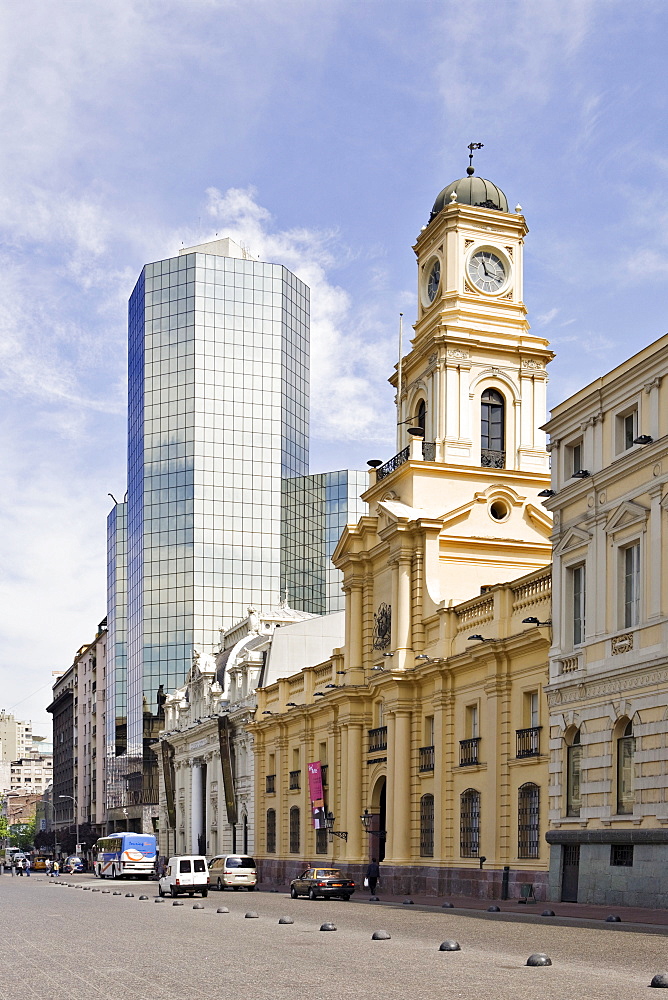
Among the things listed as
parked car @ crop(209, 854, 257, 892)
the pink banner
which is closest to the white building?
the pink banner

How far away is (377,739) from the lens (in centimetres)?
5403

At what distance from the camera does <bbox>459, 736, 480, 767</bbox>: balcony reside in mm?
44688

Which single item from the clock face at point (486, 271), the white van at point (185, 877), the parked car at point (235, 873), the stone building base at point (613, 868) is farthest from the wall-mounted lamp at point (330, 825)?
the clock face at point (486, 271)

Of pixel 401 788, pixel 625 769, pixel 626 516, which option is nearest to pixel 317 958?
pixel 625 769

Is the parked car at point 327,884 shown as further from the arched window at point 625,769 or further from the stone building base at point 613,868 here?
the arched window at point 625,769

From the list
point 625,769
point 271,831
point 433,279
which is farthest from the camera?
point 271,831

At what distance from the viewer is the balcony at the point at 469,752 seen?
147 feet

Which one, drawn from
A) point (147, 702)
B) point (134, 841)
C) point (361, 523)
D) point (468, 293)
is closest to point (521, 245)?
point (468, 293)

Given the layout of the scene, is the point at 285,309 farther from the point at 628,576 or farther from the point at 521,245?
the point at 628,576

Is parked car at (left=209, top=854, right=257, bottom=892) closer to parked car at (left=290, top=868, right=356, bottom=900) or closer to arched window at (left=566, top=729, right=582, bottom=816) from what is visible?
parked car at (left=290, top=868, right=356, bottom=900)

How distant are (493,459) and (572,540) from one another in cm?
1911

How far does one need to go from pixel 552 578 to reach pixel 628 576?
160 inches

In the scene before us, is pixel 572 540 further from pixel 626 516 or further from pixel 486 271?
pixel 486 271

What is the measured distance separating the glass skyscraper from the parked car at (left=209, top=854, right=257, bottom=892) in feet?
229
